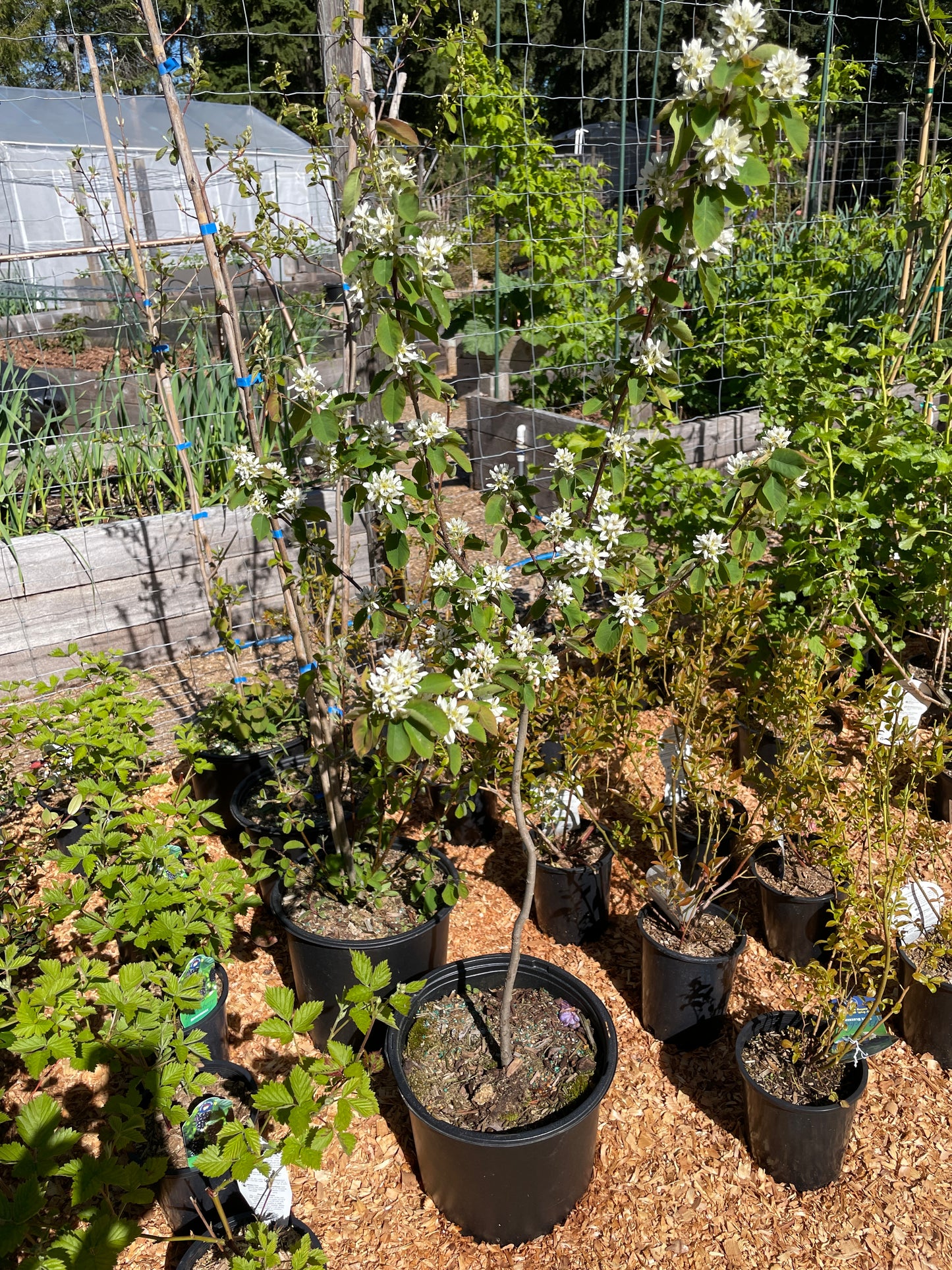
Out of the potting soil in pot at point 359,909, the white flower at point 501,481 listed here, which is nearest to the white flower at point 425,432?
the white flower at point 501,481

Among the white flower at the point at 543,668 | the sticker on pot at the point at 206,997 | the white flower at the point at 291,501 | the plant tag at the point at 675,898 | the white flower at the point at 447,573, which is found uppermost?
the white flower at the point at 291,501

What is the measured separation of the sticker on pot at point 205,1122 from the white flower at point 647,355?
1.43 meters

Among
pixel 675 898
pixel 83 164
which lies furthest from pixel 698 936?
pixel 83 164

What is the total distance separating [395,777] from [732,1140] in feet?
3.78

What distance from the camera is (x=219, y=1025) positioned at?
2.12m

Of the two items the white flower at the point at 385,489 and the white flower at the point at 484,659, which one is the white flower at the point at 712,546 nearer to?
the white flower at the point at 484,659

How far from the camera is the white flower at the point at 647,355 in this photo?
1.51m

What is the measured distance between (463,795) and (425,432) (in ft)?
4.37

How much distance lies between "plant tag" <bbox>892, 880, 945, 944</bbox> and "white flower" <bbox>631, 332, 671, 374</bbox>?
148cm

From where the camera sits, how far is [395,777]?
2291 millimetres

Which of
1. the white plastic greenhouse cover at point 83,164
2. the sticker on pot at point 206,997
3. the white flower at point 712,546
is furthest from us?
the white plastic greenhouse cover at point 83,164

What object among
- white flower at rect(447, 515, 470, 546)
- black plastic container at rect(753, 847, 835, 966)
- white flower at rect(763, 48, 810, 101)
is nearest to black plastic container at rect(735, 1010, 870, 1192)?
black plastic container at rect(753, 847, 835, 966)

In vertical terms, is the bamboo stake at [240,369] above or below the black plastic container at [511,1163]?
above

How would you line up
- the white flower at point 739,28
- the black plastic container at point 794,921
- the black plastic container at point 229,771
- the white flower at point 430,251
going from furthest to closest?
the black plastic container at point 229,771, the black plastic container at point 794,921, the white flower at point 430,251, the white flower at point 739,28
